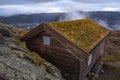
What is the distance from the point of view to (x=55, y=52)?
55.6ft

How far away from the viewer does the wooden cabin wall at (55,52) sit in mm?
16141

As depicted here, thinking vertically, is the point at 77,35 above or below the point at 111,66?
above

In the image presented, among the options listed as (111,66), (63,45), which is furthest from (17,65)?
(111,66)

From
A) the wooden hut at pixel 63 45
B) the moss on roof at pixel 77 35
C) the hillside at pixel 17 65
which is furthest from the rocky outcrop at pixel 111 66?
the hillside at pixel 17 65

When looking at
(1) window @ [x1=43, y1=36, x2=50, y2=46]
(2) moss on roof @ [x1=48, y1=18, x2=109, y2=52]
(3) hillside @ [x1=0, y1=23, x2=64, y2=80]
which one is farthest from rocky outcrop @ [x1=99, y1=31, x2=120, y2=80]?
(3) hillside @ [x1=0, y1=23, x2=64, y2=80]

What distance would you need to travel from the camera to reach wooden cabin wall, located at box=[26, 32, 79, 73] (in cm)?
1614

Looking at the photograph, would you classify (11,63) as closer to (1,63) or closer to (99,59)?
(1,63)

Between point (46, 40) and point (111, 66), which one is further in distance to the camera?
point (111, 66)

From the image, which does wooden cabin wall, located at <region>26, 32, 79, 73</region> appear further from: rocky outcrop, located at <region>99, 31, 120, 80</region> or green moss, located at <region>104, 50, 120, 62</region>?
green moss, located at <region>104, 50, 120, 62</region>

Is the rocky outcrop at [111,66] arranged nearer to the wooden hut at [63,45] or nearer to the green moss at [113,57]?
the green moss at [113,57]

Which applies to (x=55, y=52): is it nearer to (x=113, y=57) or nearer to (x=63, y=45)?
(x=63, y=45)

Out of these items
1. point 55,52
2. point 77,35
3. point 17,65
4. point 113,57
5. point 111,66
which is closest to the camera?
point 17,65

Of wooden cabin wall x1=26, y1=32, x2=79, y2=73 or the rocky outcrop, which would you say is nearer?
wooden cabin wall x1=26, y1=32, x2=79, y2=73

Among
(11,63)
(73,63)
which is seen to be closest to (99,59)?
(73,63)
